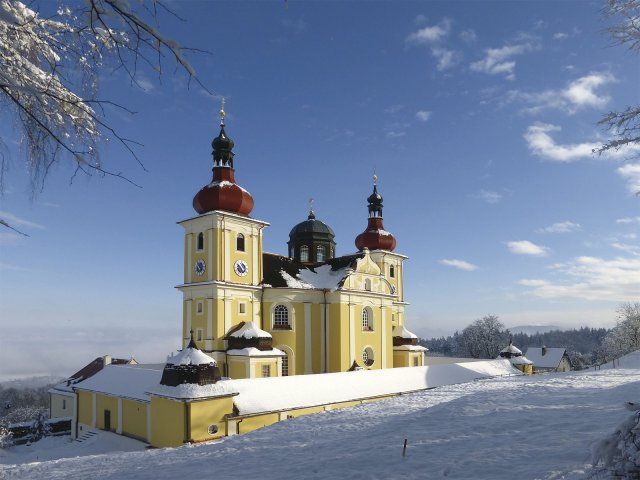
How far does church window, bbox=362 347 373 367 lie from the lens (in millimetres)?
31823

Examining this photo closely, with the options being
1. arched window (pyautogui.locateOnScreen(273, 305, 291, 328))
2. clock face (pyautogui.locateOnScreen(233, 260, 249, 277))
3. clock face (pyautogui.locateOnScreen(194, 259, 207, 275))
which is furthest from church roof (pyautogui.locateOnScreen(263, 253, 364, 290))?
clock face (pyautogui.locateOnScreen(194, 259, 207, 275))

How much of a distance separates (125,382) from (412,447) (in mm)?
18897

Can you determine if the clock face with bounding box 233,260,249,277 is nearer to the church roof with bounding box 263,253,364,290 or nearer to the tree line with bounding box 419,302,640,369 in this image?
the church roof with bounding box 263,253,364,290

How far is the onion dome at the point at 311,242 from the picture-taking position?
38.3 m

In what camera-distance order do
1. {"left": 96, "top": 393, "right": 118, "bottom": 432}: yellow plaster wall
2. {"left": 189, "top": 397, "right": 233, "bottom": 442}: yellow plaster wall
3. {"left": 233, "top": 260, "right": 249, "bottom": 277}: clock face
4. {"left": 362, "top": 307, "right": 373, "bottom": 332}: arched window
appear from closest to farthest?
{"left": 189, "top": 397, "right": 233, "bottom": 442}: yellow plaster wall → {"left": 96, "top": 393, "right": 118, "bottom": 432}: yellow plaster wall → {"left": 233, "top": 260, "right": 249, "bottom": 277}: clock face → {"left": 362, "top": 307, "right": 373, "bottom": 332}: arched window

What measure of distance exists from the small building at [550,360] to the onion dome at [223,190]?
47.4 meters

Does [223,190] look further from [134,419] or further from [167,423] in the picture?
[167,423]

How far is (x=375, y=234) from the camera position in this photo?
40344 millimetres

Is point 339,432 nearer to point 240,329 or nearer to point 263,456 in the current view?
point 263,456

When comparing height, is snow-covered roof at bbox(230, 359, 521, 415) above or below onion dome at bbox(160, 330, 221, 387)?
below

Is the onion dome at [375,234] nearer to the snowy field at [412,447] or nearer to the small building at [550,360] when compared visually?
the snowy field at [412,447]

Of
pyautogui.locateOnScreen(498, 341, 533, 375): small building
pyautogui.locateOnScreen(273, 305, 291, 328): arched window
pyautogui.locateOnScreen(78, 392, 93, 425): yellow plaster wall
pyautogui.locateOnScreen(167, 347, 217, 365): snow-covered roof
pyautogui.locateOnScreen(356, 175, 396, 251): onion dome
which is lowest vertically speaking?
pyautogui.locateOnScreen(78, 392, 93, 425): yellow plaster wall

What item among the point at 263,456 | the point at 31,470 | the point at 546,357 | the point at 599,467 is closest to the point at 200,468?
the point at 263,456

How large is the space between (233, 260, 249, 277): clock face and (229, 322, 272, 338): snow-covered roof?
317 centimetres
